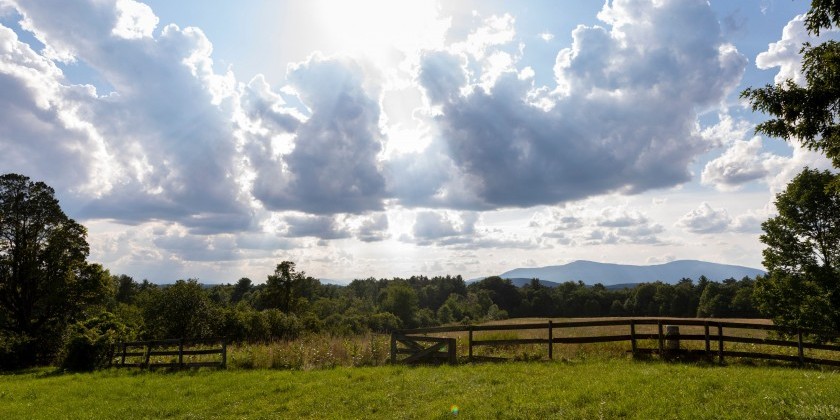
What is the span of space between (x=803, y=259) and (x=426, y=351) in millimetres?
28986

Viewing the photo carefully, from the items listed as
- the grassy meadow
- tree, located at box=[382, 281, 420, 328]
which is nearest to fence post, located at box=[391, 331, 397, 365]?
the grassy meadow

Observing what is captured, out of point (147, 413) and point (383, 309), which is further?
point (383, 309)

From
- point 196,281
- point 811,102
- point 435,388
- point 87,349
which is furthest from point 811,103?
point 196,281

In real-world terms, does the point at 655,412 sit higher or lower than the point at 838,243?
lower

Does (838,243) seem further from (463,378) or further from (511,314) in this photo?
(511,314)

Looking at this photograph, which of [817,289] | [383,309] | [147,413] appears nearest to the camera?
[147,413]

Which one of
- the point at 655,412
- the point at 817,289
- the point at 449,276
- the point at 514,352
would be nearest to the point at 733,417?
the point at 655,412

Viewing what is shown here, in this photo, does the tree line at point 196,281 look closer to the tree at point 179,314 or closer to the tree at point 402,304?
the tree at point 179,314

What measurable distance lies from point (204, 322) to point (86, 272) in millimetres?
10871

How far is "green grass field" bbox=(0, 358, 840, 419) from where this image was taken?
878 cm

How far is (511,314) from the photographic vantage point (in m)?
130

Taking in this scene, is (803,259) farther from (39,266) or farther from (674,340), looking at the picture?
(39,266)

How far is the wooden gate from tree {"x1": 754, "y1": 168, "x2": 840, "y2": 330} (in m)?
26.0

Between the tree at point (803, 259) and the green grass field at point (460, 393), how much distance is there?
2049 centimetres
